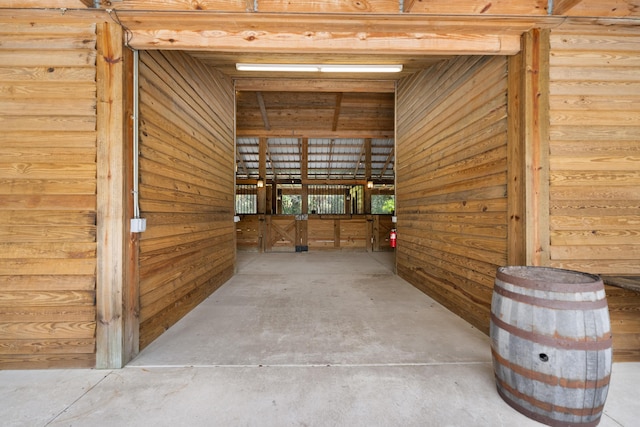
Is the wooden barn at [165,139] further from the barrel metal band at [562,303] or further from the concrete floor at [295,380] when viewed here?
the barrel metal band at [562,303]

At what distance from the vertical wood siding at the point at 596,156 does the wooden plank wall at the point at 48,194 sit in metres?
3.63

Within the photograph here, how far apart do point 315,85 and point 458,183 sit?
344 centimetres

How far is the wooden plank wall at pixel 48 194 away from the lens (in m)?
1.98

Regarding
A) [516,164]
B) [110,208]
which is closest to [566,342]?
[516,164]

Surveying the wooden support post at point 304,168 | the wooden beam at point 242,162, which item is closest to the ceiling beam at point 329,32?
the wooden support post at point 304,168

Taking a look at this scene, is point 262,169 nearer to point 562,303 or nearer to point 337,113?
point 337,113

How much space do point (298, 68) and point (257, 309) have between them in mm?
3404

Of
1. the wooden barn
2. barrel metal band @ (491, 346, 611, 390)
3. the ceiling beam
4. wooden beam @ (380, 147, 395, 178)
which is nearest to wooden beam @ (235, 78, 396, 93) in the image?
the wooden barn

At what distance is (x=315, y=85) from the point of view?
202 inches

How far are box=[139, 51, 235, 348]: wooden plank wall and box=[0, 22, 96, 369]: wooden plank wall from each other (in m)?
0.36

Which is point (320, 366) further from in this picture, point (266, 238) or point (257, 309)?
point (266, 238)

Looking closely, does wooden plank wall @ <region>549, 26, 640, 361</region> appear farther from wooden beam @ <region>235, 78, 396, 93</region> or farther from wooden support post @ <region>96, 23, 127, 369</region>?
wooden support post @ <region>96, 23, 127, 369</region>

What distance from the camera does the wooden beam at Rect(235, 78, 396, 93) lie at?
5.02 metres

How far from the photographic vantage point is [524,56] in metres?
2.17
